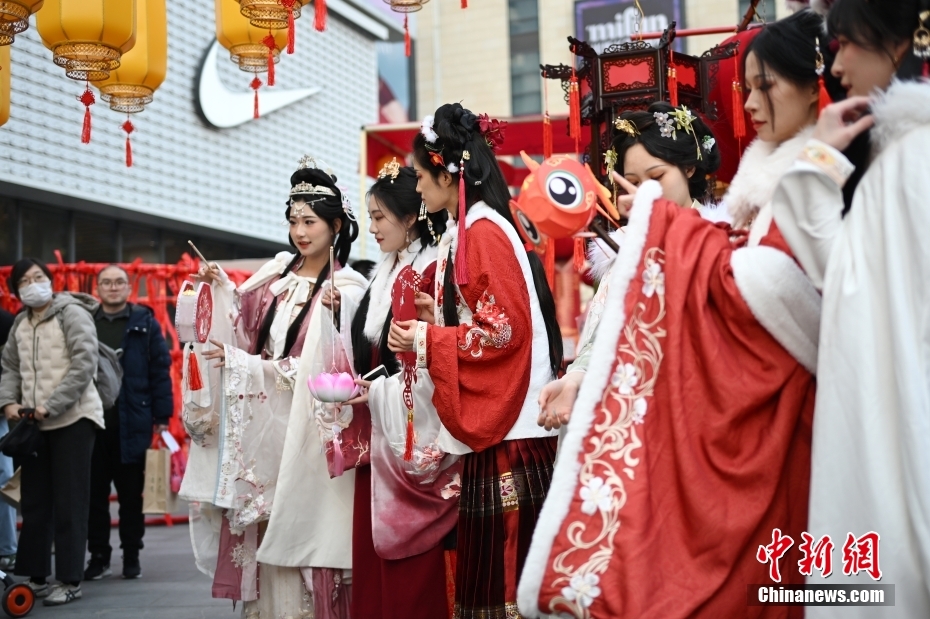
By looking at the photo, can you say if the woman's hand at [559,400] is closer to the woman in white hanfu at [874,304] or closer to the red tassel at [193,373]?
the woman in white hanfu at [874,304]

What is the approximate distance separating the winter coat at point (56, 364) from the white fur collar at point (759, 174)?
3945mm

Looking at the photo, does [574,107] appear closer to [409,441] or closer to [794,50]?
[409,441]

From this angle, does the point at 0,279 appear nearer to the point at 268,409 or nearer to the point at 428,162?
the point at 268,409

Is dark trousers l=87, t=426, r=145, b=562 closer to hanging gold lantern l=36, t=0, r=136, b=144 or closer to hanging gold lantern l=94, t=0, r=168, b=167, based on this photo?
hanging gold lantern l=94, t=0, r=168, b=167

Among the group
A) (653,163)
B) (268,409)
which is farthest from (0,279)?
(653,163)

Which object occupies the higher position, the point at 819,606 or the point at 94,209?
the point at 94,209

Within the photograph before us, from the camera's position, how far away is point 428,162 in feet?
10.6

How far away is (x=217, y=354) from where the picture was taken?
3896mm

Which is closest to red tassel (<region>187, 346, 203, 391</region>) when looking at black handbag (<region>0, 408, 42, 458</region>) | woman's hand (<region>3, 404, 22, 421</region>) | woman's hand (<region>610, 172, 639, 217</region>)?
black handbag (<region>0, 408, 42, 458</region>)

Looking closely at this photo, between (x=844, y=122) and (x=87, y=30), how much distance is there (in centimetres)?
338

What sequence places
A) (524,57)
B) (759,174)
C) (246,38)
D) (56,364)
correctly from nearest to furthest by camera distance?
(759,174)
(246,38)
(56,364)
(524,57)

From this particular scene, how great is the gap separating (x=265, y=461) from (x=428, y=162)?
4.78 ft

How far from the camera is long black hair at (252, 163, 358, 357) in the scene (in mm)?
4043

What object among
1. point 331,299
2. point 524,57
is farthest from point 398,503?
point 524,57
